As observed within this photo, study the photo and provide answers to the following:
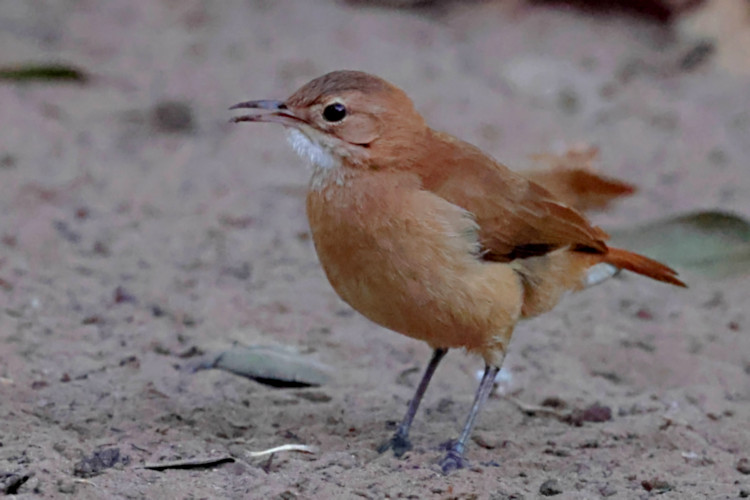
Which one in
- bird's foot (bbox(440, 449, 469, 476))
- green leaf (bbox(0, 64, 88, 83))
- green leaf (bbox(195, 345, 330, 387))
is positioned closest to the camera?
bird's foot (bbox(440, 449, 469, 476))

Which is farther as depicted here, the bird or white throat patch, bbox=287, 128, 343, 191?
white throat patch, bbox=287, 128, 343, 191

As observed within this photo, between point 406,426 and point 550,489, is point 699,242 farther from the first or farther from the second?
point 550,489

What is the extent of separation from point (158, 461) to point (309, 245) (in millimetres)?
3268

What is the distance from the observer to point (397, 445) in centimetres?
491

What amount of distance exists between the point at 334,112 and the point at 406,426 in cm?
147

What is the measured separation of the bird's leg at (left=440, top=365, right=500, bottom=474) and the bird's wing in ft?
1.82

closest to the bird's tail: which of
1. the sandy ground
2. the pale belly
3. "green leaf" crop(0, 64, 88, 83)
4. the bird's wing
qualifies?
the bird's wing

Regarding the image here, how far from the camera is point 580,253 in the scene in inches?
216

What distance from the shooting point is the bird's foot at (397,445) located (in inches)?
189

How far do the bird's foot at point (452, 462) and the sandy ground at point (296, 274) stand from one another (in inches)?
2.8

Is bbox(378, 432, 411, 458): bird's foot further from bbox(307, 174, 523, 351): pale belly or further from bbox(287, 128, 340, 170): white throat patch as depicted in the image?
bbox(287, 128, 340, 170): white throat patch

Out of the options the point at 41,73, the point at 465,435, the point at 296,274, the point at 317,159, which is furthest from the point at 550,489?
the point at 41,73

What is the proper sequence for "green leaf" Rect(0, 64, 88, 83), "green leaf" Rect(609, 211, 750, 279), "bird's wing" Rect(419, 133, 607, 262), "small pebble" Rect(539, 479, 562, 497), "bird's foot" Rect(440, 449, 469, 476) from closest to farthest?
"small pebble" Rect(539, 479, 562, 497) → "bird's foot" Rect(440, 449, 469, 476) → "bird's wing" Rect(419, 133, 607, 262) → "green leaf" Rect(609, 211, 750, 279) → "green leaf" Rect(0, 64, 88, 83)

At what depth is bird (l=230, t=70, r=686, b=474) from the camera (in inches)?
182
